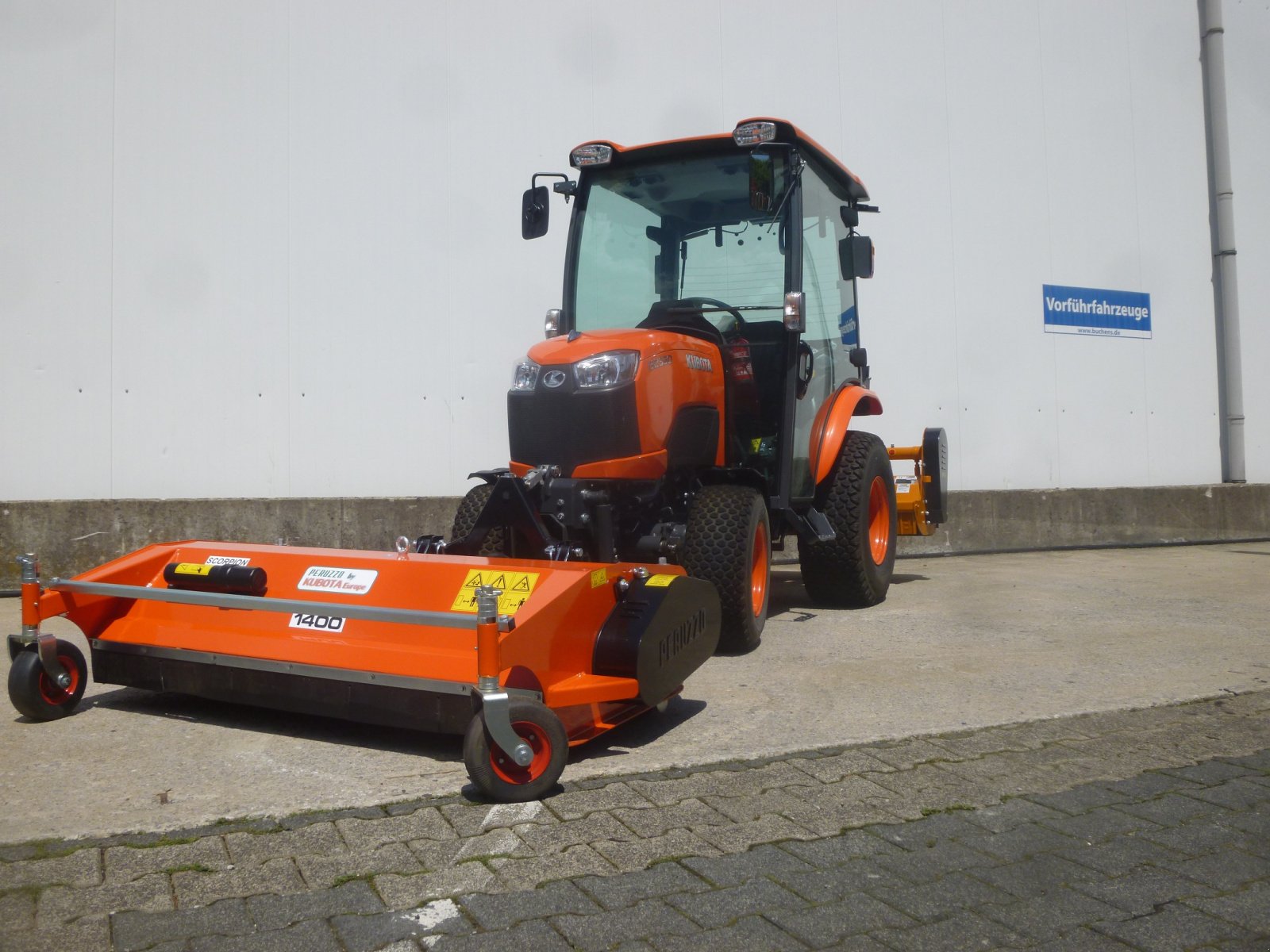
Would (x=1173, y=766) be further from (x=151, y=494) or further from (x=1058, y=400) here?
(x=1058, y=400)

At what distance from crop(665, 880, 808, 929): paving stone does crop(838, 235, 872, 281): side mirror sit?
183 inches

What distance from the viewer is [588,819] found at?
2898 millimetres

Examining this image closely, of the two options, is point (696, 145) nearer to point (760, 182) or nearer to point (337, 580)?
point (760, 182)

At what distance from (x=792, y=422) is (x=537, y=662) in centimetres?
276

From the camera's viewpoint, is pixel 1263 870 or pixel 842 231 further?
pixel 842 231

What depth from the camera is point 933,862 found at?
2625mm

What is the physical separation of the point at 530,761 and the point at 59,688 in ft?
6.63

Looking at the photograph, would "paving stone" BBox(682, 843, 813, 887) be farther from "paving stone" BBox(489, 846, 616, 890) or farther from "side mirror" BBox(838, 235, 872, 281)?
"side mirror" BBox(838, 235, 872, 281)

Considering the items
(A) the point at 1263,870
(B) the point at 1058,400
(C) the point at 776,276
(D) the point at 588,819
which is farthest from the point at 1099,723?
(B) the point at 1058,400

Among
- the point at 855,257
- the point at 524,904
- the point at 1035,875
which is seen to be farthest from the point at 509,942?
the point at 855,257

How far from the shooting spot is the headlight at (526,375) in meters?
4.98

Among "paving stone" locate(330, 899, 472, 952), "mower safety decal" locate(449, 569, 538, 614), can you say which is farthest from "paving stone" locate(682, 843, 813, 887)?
"mower safety decal" locate(449, 569, 538, 614)

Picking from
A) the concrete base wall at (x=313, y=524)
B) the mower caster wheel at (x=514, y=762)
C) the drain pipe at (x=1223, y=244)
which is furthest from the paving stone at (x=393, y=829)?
the drain pipe at (x=1223, y=244)

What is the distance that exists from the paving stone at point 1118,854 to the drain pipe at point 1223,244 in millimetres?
10069
